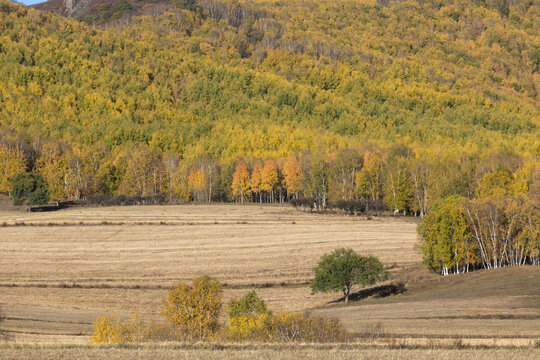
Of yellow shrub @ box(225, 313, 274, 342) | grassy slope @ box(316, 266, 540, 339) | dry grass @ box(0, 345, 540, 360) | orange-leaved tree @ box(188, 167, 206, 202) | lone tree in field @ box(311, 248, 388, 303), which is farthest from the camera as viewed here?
orange-leaved tree @ box(188, 167, 206, 202)

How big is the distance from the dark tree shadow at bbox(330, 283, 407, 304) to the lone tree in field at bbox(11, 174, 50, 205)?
245 ft

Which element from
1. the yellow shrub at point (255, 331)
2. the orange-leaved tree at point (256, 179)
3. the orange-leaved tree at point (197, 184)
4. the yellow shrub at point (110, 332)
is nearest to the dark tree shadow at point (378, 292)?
the yellow shrub at point (255, 331)

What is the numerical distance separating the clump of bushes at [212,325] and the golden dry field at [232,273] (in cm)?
309

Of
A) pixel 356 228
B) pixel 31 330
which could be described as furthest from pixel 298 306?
pixel 356 228

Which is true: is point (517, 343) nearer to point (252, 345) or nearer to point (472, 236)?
point (252, 345)

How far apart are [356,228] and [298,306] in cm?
4247

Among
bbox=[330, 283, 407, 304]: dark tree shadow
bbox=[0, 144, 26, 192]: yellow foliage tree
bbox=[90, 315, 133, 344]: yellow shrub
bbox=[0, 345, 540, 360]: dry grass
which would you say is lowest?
bbox=[330, 283, 407, 304]: dark tree shadow

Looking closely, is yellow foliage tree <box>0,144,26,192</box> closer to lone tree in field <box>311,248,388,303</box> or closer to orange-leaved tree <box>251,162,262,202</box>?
orange-leaved tree <box>251,162,262,202</box>

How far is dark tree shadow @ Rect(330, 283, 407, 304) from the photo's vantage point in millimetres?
65281

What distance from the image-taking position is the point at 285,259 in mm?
78500

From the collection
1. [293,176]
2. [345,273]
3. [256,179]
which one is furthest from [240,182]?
[345,273]

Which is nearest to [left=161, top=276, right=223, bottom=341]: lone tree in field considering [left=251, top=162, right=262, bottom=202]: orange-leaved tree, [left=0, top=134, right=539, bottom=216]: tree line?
[left=0, top=134, right=539, bottom=216]: tree line

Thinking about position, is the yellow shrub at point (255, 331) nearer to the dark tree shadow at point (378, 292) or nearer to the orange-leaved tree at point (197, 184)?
the dark tree shadow at point (378, 292)

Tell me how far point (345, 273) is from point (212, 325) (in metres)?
22.7
